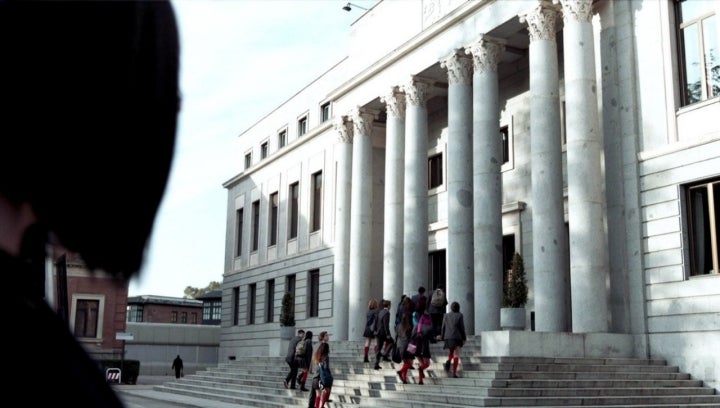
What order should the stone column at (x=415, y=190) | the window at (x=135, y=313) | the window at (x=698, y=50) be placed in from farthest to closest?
the window at (x=135, y=313)
the stone column at (x=415, y=190)
the window at (x=698, y=50)

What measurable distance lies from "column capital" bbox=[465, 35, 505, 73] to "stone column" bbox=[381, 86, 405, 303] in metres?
4.83

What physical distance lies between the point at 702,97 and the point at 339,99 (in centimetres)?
1664

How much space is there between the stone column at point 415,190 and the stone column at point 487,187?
3.18 meters

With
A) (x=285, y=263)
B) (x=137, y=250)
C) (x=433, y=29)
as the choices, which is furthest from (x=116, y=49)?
(x=285, y=263)

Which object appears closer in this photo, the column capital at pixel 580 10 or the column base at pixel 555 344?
the column base at pixel 555 344

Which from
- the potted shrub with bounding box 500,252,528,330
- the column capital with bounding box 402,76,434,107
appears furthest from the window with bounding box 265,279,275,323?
the potted shrub with bounding box 500,252,528,330

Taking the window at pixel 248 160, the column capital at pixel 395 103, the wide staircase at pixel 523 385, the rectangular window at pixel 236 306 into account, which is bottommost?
the wide staircase at pixel 523 385

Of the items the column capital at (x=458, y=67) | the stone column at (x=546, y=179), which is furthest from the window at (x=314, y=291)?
the stone column at (x=546, y=179)

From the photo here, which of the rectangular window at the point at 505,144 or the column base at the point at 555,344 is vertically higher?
the rectangular window at the point at 505,144

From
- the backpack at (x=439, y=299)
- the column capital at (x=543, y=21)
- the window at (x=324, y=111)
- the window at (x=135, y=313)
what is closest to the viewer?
→ the backpack at (x=439, y=299)

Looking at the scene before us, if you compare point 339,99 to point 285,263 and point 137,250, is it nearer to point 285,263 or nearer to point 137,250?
point 285,263

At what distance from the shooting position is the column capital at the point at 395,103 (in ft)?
96.8

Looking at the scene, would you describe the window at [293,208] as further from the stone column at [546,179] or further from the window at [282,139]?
the stone column at [546,179]

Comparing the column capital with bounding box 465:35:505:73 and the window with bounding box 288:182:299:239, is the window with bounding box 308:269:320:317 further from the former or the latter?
the column capital with bounding box 465:35:505:73
